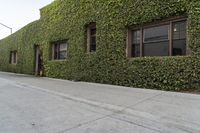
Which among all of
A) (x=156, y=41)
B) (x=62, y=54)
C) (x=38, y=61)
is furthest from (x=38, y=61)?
(x=156, y=41)

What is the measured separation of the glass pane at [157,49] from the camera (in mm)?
10297

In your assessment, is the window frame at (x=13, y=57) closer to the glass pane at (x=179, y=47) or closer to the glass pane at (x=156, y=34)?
the glass pane at (x=156, y=34)

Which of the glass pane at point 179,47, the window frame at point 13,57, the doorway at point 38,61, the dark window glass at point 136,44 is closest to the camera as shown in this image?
the glass pane at point 179,47

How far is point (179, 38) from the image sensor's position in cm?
979

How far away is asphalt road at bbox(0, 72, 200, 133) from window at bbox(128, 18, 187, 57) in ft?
7.44

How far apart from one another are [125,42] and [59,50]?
7725 mm

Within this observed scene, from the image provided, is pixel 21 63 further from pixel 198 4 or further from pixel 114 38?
pixel 198 4

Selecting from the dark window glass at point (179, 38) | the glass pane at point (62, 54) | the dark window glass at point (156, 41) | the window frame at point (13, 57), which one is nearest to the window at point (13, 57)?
the window frame at point (13, 57)

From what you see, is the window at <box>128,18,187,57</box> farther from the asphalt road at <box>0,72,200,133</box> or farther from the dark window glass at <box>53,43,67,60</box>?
the dark window glass at <box>53,43,67,60</box>

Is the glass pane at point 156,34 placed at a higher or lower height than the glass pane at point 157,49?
higher

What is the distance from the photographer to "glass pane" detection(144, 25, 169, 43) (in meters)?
10.4

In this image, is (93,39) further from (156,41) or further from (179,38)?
(179,38)

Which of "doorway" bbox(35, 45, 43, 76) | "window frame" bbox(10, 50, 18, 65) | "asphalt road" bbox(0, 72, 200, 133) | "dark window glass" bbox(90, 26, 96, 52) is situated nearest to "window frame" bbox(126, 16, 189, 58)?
"asphalt road" bbox(0, 72, 200, 133)

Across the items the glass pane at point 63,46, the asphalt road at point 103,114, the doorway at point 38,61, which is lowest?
the asphalt road at point 103,114
